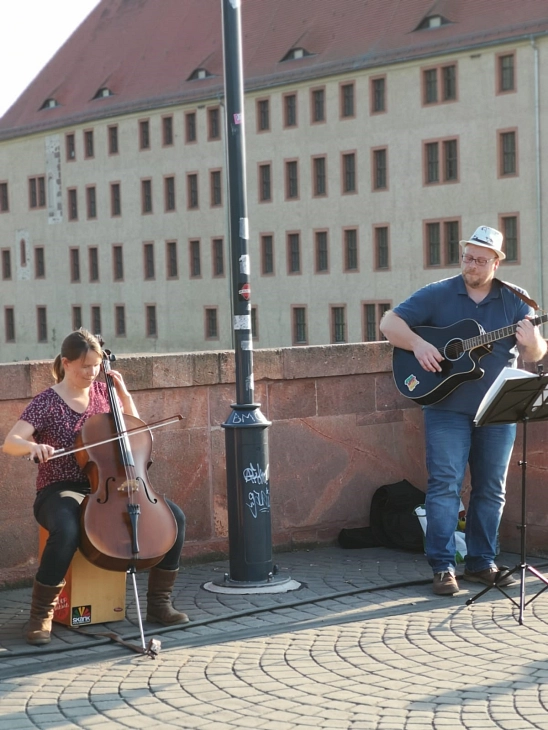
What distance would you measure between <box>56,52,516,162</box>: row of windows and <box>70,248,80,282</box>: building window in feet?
15.4

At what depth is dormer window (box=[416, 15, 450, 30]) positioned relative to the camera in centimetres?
5388

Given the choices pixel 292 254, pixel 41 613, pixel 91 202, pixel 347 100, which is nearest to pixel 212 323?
pixel 292 254

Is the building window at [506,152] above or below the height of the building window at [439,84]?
below

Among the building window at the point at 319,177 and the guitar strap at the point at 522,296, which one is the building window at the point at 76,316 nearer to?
the building window at the point at 319,177

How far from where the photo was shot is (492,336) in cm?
711

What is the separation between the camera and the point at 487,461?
7.43 metres

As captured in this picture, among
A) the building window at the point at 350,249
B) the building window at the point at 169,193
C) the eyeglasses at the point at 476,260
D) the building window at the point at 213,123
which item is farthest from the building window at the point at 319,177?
the eyeglasses at the point at 476,260

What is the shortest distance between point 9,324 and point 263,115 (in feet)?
79.5

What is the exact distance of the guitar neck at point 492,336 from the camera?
7055 mm

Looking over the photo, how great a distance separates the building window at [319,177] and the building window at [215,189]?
5979 mm

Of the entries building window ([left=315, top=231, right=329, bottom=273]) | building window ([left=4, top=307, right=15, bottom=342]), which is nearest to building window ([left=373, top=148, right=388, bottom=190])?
building window ([left=315, top=231, right=329, bottom=273])

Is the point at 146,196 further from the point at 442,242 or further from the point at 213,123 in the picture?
the point at 442,242

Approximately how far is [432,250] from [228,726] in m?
49.1

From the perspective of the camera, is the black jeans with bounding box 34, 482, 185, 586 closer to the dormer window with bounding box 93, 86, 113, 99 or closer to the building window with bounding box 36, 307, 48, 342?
the dormer window with bounding box 93, 86, 113, 99
